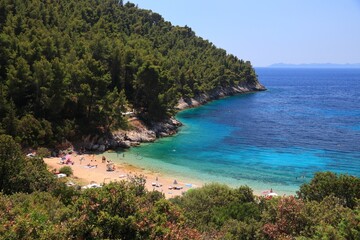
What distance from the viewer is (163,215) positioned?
44.7ft

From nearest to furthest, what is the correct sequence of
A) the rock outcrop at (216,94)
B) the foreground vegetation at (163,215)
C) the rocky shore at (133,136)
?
the foreground vegetation at (163,215), the rocky shore at (133,136), the rock outcrop at (216,94)

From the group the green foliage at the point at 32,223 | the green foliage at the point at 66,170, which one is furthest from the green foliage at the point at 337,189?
the green foliage at the point at 66,170

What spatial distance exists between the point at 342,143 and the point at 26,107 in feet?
142

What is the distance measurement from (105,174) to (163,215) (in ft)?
75.0

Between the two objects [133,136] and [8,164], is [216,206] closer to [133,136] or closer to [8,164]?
[8,164]

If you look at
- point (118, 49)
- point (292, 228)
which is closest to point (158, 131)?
point (118, 49)

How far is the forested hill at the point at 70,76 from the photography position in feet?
135

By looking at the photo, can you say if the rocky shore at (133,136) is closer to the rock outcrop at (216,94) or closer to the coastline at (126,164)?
the coastline at (126,164)

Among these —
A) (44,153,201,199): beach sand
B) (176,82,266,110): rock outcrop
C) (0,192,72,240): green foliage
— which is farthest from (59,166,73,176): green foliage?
(176,82,266,110): rock outcrop

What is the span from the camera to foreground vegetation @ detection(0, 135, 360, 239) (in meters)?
11.7

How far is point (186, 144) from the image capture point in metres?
49.1

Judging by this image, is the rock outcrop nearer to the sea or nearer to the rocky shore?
the sea

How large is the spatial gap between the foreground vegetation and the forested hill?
20.3 metres

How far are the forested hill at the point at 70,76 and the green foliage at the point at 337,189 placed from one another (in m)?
30.3
